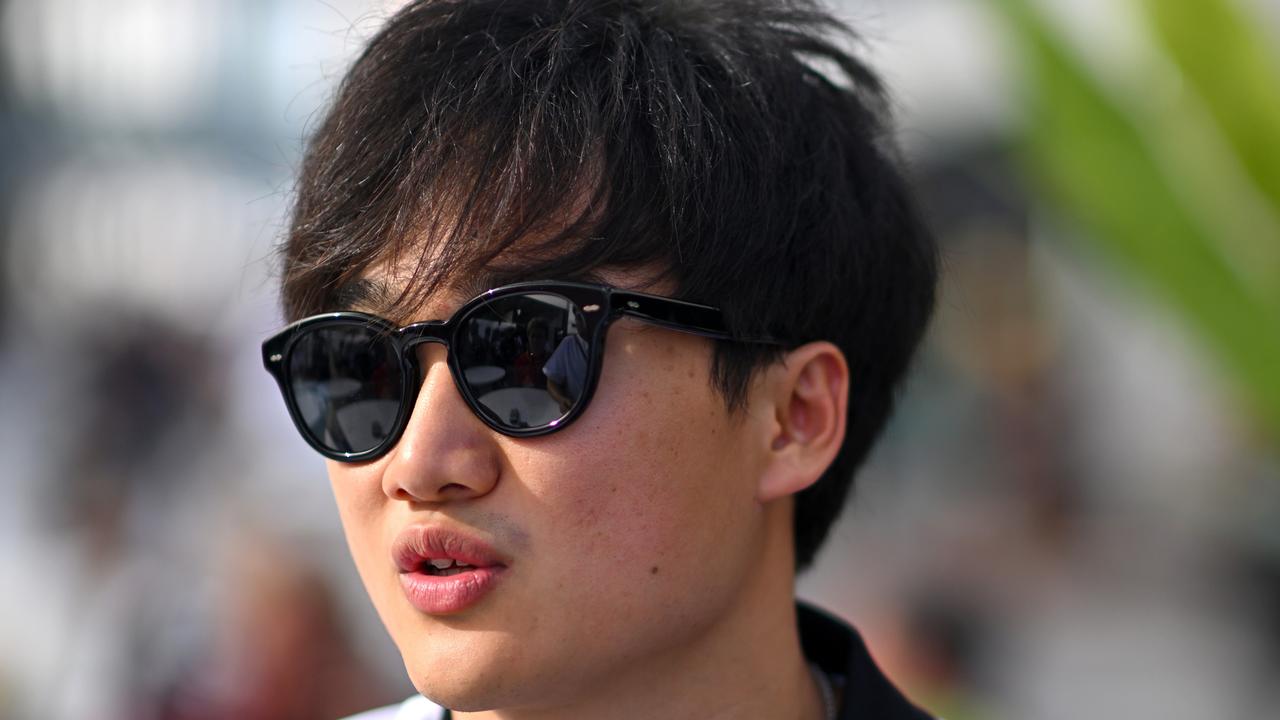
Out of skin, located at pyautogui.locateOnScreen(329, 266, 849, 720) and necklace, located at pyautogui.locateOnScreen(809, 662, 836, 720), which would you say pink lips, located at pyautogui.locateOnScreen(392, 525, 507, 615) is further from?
necklace, located at pyautogui.locateOnScreen(809, 662, 836, 720)

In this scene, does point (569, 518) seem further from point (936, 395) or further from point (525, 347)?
point (936, 395)

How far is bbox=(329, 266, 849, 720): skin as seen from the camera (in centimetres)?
167

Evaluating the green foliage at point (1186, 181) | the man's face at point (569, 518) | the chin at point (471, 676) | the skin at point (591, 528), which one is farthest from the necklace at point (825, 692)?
the green foliage at point (1186, 181)

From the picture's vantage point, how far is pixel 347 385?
5.88 feet

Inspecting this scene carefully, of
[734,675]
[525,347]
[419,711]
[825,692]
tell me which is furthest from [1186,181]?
[525,347]

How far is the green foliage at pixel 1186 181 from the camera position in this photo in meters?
4.68

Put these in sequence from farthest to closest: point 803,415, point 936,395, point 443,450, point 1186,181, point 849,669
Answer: point 936,395, point 1186,181, point 849,669, point 803,415, point 443,450

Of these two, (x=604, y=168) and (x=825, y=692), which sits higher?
(x=604, y=168)

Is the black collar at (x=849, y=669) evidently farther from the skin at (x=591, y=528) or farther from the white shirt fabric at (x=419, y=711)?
the skin at (x=591, y=528)

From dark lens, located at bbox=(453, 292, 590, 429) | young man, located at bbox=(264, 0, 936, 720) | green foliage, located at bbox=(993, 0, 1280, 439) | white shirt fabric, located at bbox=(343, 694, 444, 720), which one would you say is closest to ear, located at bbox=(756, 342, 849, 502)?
young man, located at bbox=(264, 0, 936, 720)

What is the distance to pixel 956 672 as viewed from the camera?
5207 mm

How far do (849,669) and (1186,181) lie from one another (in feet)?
11.5

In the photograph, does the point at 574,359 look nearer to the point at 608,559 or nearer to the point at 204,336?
the point at 608,559

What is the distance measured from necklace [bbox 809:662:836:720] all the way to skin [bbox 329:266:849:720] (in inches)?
11.7
